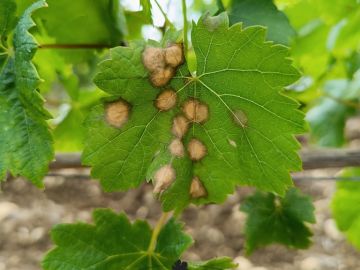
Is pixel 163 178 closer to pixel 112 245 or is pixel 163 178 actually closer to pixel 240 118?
pixel 240 118

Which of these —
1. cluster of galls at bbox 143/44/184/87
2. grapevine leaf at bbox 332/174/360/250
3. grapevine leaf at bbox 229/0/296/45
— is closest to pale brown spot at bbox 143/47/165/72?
cluster of galls at bbox 143/44/184/87

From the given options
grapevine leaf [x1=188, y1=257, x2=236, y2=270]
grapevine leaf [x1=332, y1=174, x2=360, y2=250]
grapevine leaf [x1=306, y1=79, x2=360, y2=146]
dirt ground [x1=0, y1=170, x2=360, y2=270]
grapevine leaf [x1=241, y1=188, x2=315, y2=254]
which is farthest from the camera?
dirt ground [x1=0, y1=170, x2=360, y2=270]

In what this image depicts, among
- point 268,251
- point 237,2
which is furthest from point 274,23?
point 268,251

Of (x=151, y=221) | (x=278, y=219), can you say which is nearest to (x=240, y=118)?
(x=278, y=219)

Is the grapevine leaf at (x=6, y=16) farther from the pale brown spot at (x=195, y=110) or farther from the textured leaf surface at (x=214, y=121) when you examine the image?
the pale brown spot at (x=195, y=110)

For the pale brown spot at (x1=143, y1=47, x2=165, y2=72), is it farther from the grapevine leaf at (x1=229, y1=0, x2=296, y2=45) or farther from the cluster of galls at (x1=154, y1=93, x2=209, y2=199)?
the grapevine leaf at (x1=229, y1=0, x2=296, y2=45)

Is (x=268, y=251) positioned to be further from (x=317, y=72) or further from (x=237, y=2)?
(x=237, y=2)

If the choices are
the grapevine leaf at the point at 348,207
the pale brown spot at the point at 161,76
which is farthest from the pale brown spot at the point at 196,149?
the grapevine leaf at the point at 348,207
